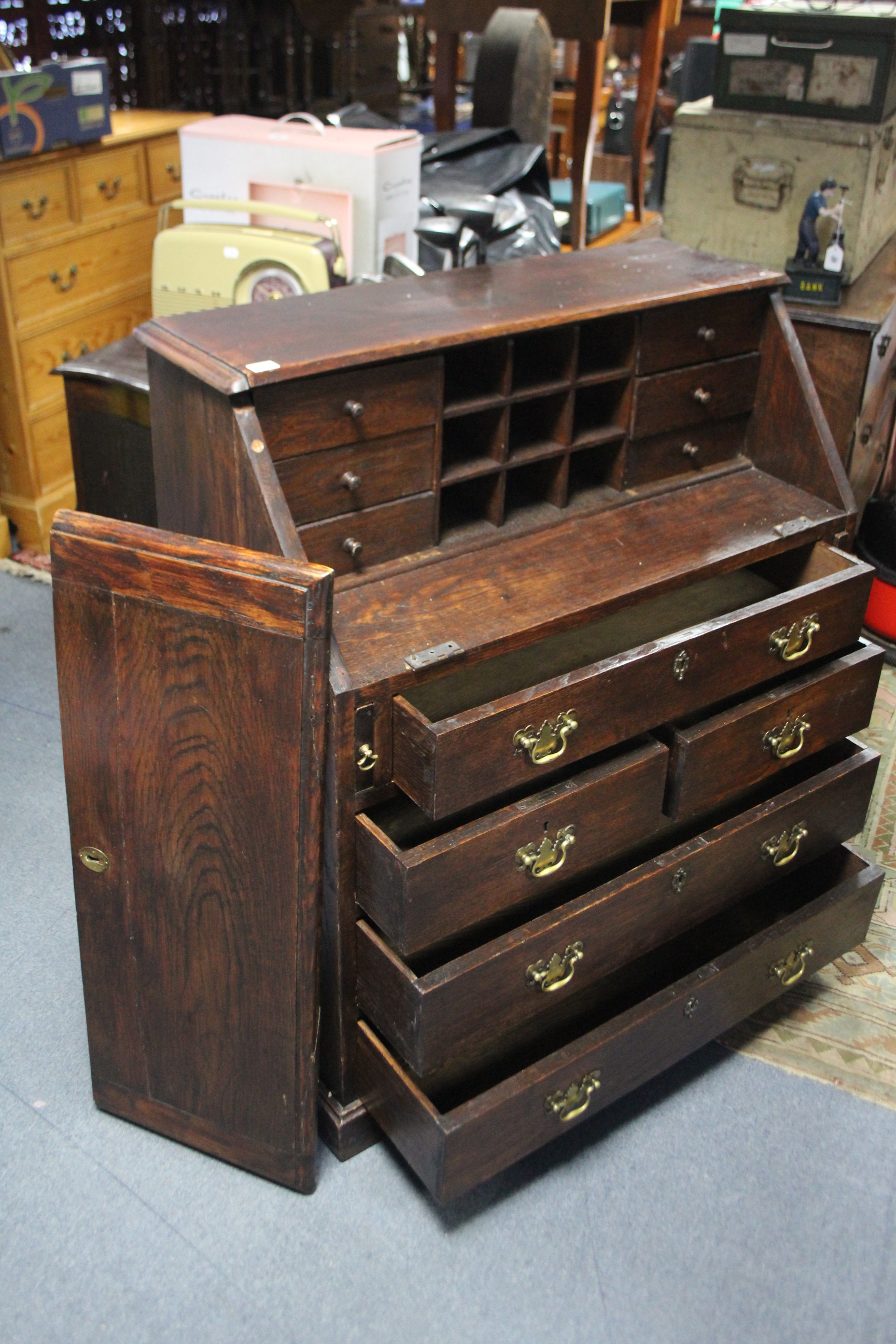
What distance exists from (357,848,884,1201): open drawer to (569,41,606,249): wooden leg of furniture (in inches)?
101

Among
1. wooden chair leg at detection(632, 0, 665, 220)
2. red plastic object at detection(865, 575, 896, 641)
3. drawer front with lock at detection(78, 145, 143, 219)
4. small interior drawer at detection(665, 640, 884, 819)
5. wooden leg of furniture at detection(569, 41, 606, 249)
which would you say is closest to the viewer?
small interior drawer at detection(665, 640, 884, 819)

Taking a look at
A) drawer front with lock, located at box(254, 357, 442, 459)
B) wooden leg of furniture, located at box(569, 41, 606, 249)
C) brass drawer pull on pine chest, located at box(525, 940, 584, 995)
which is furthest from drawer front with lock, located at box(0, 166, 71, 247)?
brass drawer pull on pine chest, located at box(525, 940, 584, 995)

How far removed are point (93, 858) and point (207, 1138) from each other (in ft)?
1.51

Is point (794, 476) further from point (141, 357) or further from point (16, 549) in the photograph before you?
point (16, 549)

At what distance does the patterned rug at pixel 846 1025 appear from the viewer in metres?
1.94

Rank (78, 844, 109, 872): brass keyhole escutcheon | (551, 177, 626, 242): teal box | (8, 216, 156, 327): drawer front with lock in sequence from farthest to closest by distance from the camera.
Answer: (551, 177, 626, 242): teal box, (8, 216, 156, 327): drawer front with lock, (78, 844, 109, 872): brass keyhole escutcheon

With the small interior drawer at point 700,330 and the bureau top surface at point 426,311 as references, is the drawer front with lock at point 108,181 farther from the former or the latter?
Result: the small interior drawer at point 700,330

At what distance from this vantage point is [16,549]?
3455 millimetres

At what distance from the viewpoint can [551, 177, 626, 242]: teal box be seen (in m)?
4.18

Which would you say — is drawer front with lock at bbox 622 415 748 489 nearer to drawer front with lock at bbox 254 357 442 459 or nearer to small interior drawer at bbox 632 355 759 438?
small interior drawer at bbox 632 355 759 438

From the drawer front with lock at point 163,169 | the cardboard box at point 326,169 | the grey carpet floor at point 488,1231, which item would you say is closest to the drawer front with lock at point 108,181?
the drawer front with lock at point 163,169

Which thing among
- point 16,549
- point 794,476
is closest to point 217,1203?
point 794,476

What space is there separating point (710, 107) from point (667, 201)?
23 cm

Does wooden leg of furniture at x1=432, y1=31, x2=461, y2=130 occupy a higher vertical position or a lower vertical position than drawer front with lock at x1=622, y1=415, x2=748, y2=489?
higher
